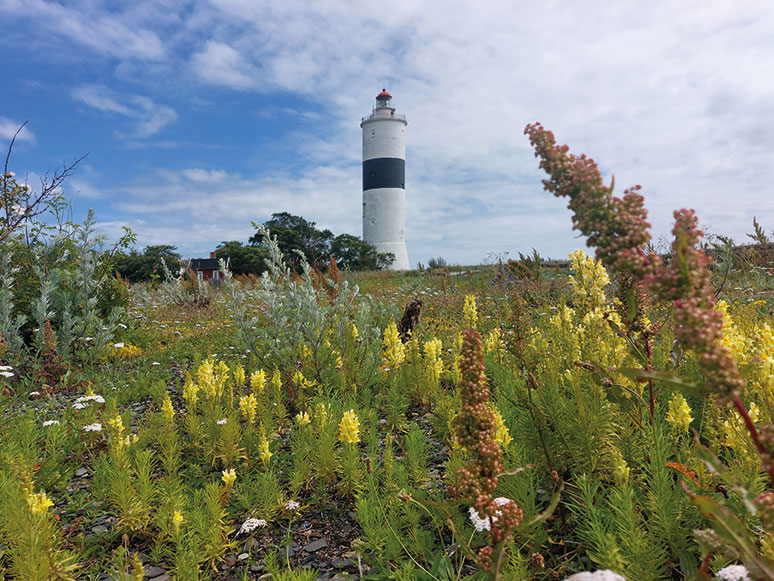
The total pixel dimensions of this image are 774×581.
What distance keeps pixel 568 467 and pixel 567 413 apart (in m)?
0.33

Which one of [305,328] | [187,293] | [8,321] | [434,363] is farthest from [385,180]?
[434,363]

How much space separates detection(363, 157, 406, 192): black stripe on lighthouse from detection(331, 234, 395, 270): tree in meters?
5.42

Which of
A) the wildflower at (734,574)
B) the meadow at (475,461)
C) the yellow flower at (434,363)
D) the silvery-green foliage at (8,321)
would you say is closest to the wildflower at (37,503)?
the meadow at (475,461)

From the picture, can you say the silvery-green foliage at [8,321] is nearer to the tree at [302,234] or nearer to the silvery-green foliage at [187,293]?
the silvery-green foliage at [187,293]

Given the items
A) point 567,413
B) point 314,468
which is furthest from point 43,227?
point 567,413

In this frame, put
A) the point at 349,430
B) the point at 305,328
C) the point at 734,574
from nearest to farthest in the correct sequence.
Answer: the point at 734,574, the point at 349,430, the point at 305,328

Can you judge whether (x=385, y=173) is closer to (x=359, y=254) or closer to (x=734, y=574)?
(x=359, y=254)

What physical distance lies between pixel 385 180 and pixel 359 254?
731 centimetres

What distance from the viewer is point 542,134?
119 centimetres

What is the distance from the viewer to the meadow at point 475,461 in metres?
1.11

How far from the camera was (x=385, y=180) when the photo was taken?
1721 inches

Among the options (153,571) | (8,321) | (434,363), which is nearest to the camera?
(153,571)

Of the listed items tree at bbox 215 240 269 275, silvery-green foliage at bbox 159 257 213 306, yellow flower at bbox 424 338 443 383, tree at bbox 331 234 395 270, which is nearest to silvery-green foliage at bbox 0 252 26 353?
yellow flower at bbox 424 338 443 383

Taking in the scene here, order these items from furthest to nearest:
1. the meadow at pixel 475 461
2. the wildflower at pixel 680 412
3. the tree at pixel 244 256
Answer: the tree at pixel 244 256 → the wildflower at pixel 680 412 → the meadow at pixel 475 461
